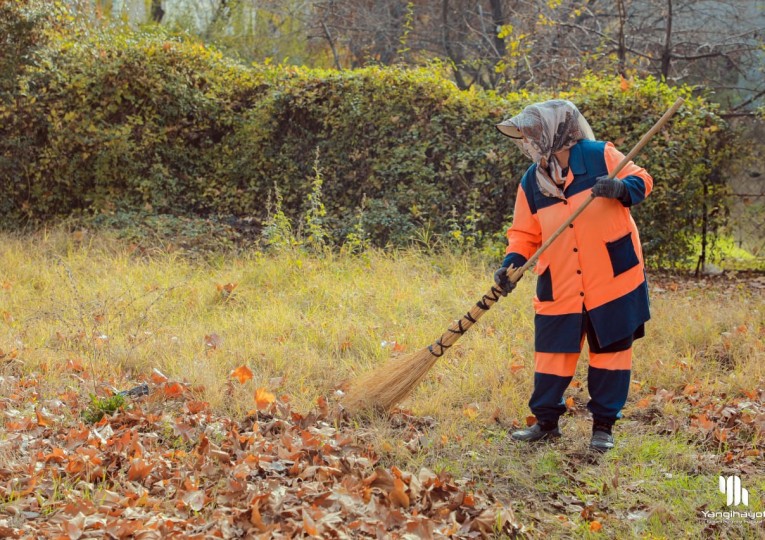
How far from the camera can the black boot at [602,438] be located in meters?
3.91

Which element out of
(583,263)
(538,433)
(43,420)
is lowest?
(538,433)

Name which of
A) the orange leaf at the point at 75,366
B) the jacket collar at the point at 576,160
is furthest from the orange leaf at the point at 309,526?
the orange leaf at the point at 75,366

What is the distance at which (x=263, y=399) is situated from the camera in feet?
13.9

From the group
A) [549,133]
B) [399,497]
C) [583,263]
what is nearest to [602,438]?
[583,263]

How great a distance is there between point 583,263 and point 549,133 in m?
0.66

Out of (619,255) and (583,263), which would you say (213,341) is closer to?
(583,263)

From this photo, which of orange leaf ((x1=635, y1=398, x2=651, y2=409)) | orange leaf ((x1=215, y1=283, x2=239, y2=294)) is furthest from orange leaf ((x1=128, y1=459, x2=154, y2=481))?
orange leaf ((x1=215, y1=283, x2=239, y2=294))

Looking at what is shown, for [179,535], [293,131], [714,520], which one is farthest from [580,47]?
[179,535]

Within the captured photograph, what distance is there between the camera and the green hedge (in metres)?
7.96

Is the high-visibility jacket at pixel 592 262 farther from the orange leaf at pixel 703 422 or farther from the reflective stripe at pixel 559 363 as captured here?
the orange leaf at pixel 703 422

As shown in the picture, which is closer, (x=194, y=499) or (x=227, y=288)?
(x=194, y=499)

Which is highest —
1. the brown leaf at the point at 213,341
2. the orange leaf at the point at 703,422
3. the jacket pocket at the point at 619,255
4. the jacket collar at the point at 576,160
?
the jacket collar at the point at 576,160

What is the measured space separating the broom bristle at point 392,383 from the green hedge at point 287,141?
3782 millimetres

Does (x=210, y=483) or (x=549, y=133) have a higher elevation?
(x=549, y=133)
